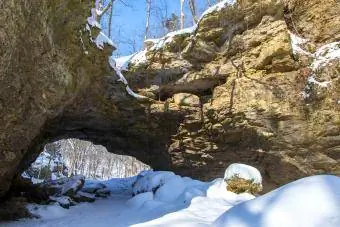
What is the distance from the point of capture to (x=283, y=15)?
10508 mm

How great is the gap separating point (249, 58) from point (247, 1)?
5.40ft

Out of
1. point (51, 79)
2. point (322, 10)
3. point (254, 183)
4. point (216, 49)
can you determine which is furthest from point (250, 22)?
point (51, 79)

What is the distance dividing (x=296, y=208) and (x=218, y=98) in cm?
886

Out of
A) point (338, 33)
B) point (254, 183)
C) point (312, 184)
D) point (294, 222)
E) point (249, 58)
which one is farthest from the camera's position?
point (249, 58)

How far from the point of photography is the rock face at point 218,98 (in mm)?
7992

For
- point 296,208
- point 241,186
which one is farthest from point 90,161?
point 296,208

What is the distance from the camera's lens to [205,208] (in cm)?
646

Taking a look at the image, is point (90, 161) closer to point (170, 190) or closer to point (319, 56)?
point (170, 190)

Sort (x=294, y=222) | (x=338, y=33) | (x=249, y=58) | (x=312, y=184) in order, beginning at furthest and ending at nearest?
(x=249, y=58), (x=338, y=33), (x=312, y=184), (x=294, y=222)

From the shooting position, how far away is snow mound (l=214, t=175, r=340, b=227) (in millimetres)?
2215

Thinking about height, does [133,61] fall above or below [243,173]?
above

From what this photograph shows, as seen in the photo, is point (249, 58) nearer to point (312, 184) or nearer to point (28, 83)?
point (28, 83)

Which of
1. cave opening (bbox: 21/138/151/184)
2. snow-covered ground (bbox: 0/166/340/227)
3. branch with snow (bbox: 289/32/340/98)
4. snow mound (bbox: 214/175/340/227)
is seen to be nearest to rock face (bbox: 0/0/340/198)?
branch with snow (bbox: 289/32/340/98)

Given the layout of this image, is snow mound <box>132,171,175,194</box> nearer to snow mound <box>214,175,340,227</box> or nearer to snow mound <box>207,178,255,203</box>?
snow mound <box>207,178,255,203</box>
